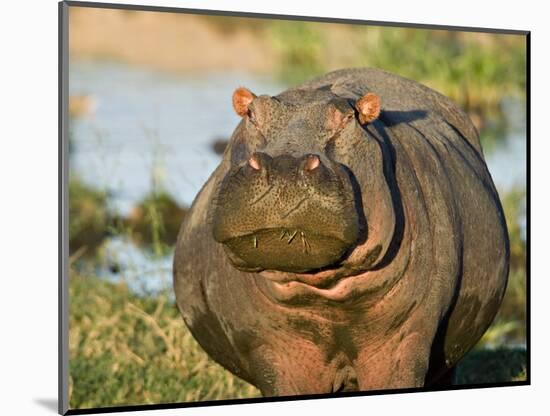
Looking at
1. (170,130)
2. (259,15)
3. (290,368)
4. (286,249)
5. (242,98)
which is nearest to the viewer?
(286,249)

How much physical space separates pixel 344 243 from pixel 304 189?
0.97ft

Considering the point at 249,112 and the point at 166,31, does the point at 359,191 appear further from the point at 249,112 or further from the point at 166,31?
the point at 166,31

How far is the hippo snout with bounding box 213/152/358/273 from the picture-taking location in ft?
21.7

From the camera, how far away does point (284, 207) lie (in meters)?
6.62

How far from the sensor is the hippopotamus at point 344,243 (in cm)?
672

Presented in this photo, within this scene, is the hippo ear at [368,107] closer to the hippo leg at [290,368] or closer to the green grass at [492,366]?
the hippo leg at [290,368]

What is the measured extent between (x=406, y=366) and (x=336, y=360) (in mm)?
308

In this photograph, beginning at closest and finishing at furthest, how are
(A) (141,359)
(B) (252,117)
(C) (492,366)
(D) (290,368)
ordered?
(B) (252,117) → (D) (290,368) → (A) (141,359) → (C) (492,366)

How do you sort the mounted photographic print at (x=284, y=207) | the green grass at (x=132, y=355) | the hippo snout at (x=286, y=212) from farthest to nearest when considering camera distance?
the green grass at (x=132, y=355)
the mounted photographic print at (x=284, y=207)
the hippo snout at (x=286, y=212)

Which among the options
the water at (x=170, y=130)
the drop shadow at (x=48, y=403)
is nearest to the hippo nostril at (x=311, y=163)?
the drop shadow at (x=48, y=403)

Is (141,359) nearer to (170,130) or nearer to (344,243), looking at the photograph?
(170,130)

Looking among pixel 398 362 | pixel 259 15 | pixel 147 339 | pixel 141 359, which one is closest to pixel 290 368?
pixel 398 362

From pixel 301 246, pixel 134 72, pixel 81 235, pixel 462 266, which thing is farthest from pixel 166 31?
pixel 301 246

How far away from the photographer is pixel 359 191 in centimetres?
698
